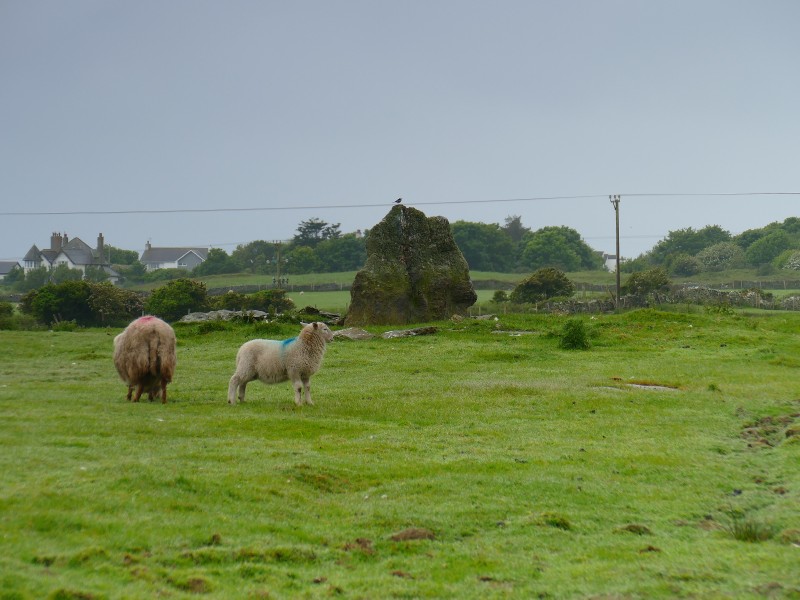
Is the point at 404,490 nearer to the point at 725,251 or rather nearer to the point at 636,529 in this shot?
the point at 636,529

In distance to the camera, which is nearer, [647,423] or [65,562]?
[65,562]

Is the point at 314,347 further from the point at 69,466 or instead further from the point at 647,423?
the point at 69,466

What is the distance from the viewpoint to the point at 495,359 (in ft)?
99.9

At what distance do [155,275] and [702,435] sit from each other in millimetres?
107546

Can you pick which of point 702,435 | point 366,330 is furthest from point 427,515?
point 366,330

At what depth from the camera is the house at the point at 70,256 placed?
125 metres

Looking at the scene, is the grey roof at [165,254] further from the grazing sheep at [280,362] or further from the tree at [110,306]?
the grazing sheep at [280,362]

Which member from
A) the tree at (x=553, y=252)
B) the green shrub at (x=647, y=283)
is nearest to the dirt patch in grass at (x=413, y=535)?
the green shrub at (x=647, y=283)

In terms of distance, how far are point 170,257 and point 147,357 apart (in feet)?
480

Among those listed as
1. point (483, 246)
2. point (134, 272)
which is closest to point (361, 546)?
point (483, 246)

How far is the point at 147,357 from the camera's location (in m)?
19.4

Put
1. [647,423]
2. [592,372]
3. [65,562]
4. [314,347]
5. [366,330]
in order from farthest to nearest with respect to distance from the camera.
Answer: [366,330], [592,372], [314,347], [647,423], [65,562]

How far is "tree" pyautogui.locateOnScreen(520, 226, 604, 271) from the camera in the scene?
12612 cm

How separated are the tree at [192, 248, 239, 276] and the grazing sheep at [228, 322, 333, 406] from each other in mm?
99726
